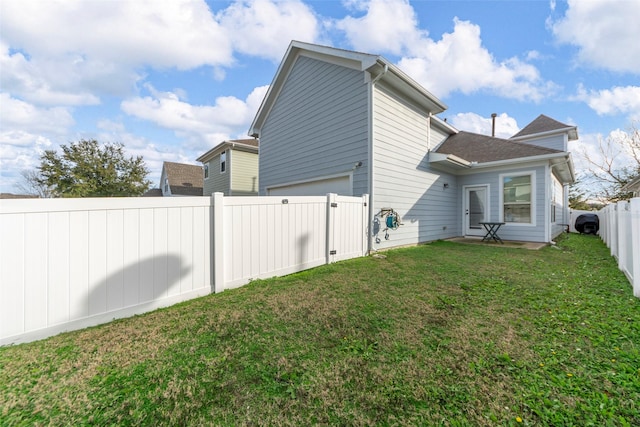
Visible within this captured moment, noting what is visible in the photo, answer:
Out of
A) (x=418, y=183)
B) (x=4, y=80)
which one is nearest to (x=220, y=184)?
(x=4, y=80)

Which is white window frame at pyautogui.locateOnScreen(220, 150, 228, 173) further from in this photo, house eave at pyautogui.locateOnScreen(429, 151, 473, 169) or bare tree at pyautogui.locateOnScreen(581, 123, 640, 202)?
bare tree at pyautogui.locateOnScreen(581, 123, 640, 202)

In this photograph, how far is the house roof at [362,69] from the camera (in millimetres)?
6027

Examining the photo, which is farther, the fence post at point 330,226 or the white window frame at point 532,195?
the white window frame at point 532,195

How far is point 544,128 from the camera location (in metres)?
13.6

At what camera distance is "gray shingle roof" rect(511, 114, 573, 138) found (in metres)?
13.1

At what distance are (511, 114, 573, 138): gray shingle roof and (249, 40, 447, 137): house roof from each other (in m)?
9.90

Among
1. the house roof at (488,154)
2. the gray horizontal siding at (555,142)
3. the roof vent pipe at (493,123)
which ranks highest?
the roof vent pipe at (493,123)

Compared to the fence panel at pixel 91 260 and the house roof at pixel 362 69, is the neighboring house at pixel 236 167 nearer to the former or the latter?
the house roof at pixel 362 69

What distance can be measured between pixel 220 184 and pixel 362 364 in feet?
50.5

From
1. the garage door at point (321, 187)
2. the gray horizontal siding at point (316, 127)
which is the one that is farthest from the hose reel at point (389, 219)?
the garage door at point (321, 187)

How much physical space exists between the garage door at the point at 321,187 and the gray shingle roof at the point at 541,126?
1358cm

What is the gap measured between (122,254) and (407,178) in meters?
6.91

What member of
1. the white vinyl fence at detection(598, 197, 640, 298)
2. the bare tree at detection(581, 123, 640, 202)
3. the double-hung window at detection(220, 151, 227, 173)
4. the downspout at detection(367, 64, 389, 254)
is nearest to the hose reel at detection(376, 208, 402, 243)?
the downspout at detection(367, 64, 389, 254)

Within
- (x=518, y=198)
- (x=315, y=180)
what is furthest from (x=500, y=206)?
(x=315, y=180)
